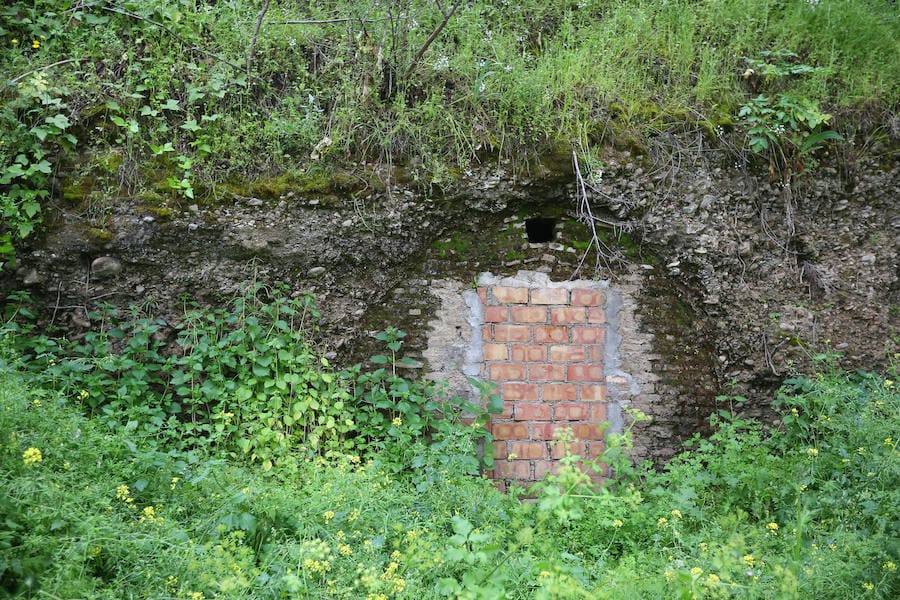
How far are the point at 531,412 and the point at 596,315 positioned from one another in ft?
2.65

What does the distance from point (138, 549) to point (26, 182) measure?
269cm

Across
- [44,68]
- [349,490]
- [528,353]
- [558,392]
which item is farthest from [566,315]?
[44,68]

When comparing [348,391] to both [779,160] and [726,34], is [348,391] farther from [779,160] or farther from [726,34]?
[726,34]

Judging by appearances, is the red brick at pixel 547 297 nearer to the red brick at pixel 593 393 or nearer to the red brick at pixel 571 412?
the red brick at pixel 593 393

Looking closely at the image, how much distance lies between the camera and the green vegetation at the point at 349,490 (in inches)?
98.3

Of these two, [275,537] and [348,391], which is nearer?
[275,537]

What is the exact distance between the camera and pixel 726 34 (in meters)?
5.00

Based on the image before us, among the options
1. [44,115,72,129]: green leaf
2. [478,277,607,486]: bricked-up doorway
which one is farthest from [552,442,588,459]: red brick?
[44,115,72,129]: green leaf

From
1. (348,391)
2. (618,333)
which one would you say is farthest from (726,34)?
(348,391)

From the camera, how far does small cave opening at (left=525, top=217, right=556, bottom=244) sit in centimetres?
454

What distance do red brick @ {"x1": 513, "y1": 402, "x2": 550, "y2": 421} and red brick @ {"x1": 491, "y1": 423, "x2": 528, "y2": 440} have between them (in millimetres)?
53

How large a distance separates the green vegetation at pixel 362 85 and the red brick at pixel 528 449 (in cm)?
189

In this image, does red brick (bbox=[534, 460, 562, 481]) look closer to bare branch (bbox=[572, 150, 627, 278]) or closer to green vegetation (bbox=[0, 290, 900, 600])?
green vegetation (bbox=[0, 290, 900, 600])

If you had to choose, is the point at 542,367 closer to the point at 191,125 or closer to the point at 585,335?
the point at 585,335
